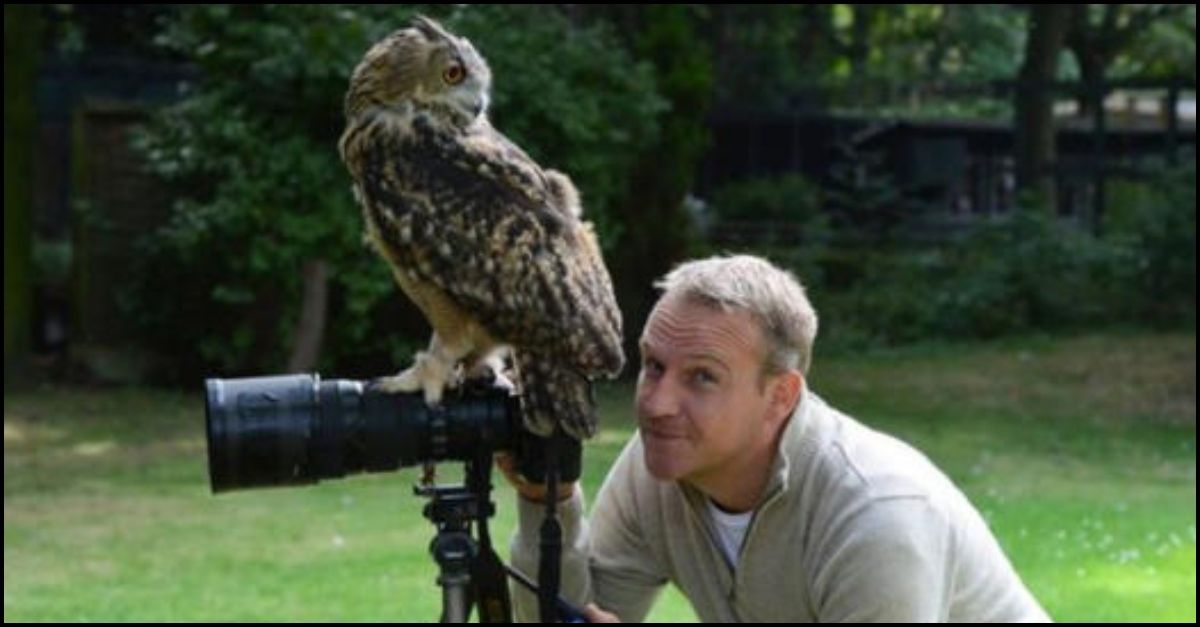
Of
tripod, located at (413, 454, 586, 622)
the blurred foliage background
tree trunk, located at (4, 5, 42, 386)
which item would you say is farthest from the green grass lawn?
tripod, located at (413, 454, 586, 622)

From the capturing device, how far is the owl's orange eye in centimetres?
364

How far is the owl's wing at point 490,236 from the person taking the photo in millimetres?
3412

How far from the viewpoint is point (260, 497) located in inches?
410

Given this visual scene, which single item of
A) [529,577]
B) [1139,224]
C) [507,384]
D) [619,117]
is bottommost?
[1139,224]

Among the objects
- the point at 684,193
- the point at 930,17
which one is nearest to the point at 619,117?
the point at 684,193

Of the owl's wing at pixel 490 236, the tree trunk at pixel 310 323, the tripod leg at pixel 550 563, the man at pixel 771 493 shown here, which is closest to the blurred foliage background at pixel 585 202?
the tree trunk at pixel 310 323

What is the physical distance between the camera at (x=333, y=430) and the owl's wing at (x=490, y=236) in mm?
217

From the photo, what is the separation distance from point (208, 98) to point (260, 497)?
11.9ft

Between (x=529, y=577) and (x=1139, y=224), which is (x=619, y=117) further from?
(x=529, y=577)

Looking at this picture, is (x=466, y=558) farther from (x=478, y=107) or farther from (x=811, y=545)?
(x=478, y=107)

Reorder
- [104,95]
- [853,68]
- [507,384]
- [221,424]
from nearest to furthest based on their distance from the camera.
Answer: [221,424], [507,384], [104,95], [853,68]

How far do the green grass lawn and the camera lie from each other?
3056 millimetres

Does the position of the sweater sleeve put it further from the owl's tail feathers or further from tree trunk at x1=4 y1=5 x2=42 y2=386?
tree trunk at x1=4 y1=5 x2=42 y2=386

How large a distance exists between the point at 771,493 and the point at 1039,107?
17842 mm
